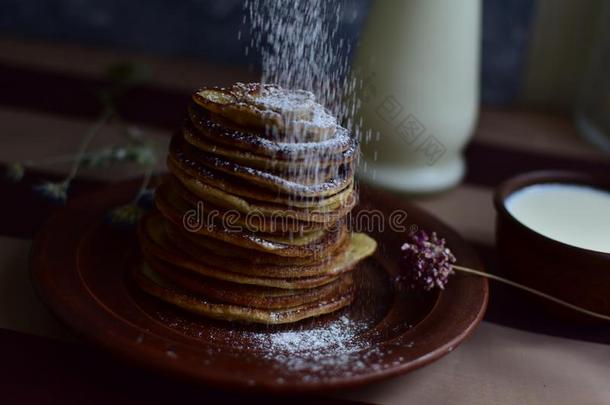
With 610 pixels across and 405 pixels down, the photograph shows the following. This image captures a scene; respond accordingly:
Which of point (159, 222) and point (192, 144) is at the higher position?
point (192, 144)

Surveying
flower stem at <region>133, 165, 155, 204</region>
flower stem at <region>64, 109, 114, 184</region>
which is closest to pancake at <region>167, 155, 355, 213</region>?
flower stem at <region>133, 165, 155, 204</region>

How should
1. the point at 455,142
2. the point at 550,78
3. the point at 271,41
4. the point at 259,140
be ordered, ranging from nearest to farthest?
the point at 259,140 → the point at 271,41 → the point at 455,142 → the point at 550,78

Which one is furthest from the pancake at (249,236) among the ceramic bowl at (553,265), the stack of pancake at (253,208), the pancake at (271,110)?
the ceramic bowl at (553,265)

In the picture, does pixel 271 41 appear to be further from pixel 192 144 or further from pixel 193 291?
pixel 193 291

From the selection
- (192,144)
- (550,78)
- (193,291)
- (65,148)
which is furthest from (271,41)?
(550,78)

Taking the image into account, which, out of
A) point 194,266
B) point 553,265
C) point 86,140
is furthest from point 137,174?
point 553,265

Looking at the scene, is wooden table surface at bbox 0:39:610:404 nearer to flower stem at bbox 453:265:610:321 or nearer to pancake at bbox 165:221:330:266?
flower stem at bbox 453:265:610:321

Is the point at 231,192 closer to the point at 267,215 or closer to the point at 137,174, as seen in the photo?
the point at 267,215

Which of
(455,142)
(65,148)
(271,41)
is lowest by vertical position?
(65,148)
